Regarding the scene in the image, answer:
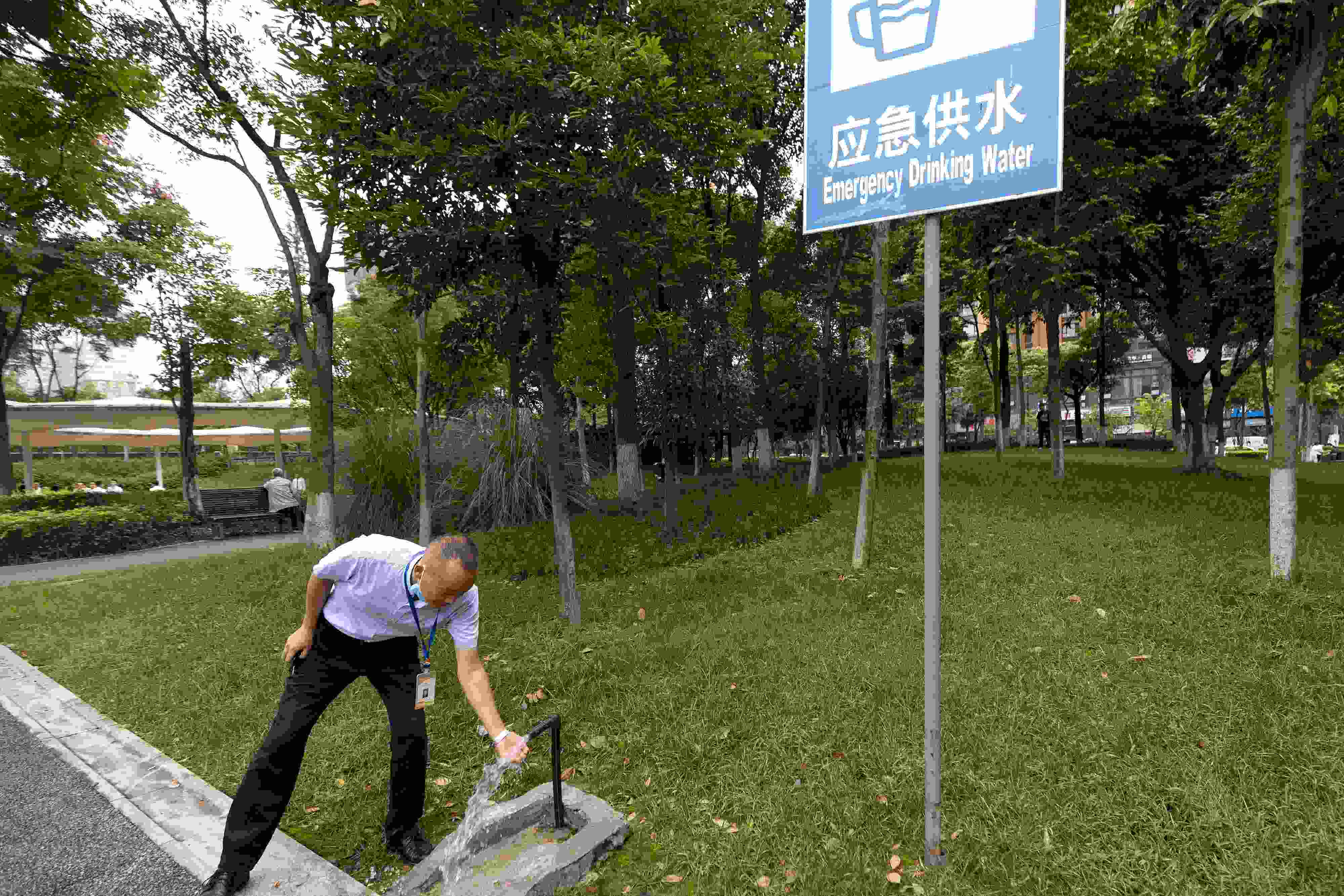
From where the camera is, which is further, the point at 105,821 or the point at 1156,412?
the point at 1156,412

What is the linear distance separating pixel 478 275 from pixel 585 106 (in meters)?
1.77

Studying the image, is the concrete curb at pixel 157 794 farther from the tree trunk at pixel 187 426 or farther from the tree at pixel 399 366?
the tree trunk at pixel 187 426

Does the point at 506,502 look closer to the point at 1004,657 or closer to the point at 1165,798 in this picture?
the point at 1004,657

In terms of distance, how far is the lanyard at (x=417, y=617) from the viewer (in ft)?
9.18

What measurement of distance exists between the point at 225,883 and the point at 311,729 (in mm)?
675

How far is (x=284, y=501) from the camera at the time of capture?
1691 cm

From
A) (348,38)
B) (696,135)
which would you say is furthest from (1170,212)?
(348,38)

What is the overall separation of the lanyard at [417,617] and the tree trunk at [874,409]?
566cm

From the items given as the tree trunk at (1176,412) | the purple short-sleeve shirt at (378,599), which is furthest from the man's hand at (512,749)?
the tree trunk at (1176,412)

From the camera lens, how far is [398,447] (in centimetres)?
1184

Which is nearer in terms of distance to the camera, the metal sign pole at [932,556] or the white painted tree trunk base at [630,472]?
the metal sign pole at [932,556]

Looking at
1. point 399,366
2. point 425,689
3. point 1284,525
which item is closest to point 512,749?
point 425,689

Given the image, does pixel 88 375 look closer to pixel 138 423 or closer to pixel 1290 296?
pixel 138 423

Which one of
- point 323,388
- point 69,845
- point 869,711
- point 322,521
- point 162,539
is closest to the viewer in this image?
point 69,845
